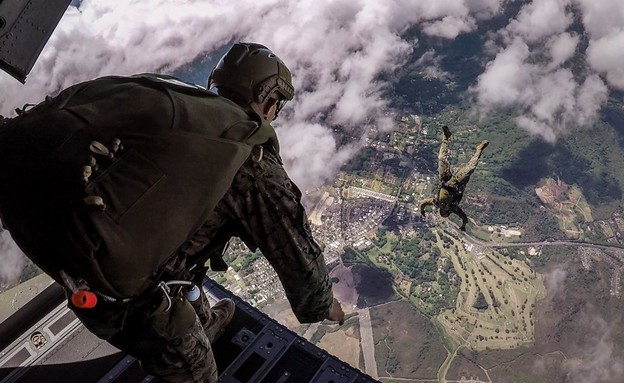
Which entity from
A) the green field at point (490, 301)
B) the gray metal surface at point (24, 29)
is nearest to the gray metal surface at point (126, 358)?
the gray metal surface at point (24, 29)

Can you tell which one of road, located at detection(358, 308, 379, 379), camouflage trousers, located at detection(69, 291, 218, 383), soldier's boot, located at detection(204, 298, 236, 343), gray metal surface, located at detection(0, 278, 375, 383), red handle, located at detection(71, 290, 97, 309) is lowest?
road, located at detection(358, 308, 379, 379)

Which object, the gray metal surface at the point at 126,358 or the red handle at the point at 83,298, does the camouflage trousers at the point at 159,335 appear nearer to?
the red handle at the point at 83,298

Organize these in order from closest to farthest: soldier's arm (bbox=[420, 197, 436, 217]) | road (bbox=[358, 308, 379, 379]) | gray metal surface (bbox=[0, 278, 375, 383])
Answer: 1. gray metal surface (bbox=[0, 278, 375, 383])
2. soldier's arm (bbox=[420, 197, 436, 217])
3. road (bbox=[358, 308, 379, 379])

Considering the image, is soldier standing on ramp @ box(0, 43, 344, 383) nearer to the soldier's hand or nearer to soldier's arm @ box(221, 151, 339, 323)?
soldier's arm @ box(221, 151, 339, 323)

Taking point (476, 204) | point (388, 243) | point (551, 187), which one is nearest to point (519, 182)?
point (551, 187)

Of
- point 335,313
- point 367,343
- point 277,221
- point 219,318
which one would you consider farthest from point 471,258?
point 277,221

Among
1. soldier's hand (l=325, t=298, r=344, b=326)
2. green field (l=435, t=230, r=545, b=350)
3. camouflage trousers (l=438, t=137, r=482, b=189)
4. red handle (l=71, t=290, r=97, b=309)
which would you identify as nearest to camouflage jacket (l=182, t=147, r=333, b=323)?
soldier's hand (l=325, t=298, r=344, b=326)

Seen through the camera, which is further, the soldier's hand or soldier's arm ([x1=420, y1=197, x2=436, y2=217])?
soldier's arm ([x1=420, y1=197, x2=436, y2=217])
